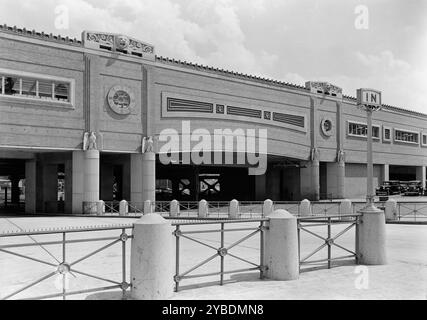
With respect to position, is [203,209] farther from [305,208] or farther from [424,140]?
[424,140]

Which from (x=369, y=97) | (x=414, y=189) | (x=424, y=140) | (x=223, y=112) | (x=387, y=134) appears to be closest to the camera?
(x=369, y=97)

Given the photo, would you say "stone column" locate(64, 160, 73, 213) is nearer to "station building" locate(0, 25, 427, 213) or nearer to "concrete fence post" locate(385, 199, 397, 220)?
"station building" locate(0, 25, 427, 213)

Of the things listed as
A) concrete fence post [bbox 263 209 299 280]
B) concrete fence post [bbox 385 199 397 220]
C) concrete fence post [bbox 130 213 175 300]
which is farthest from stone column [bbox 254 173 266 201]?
concrete fence post [bbox 130 213 175 300]

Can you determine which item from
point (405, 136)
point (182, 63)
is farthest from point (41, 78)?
point (405, 136)

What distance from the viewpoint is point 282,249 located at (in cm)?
812

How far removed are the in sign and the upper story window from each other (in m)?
23.4

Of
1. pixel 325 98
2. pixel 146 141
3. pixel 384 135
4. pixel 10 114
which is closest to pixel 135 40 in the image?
pixel 146 141

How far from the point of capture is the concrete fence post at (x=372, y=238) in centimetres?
963

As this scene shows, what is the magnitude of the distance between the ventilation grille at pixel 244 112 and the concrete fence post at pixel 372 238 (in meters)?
30.7

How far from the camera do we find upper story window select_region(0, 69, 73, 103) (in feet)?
93.3

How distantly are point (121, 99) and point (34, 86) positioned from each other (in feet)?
20.4

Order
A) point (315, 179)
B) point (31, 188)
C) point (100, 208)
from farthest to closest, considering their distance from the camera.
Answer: point (315, 179) → point (31, 188) → point (100, 208)

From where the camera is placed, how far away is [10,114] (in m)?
28.3

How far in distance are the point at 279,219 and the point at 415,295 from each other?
99.3 inches
